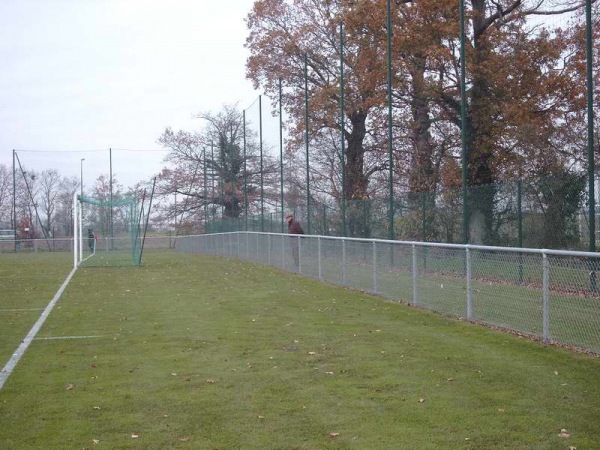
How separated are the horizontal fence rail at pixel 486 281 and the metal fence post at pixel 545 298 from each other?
0.01 metres

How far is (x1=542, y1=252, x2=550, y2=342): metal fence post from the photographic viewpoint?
10055mm

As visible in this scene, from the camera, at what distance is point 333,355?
9.66 meters

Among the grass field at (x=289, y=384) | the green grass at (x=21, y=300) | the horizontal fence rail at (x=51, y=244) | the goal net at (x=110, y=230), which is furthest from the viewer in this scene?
the horizontal fence rail at (x=51, y=244)

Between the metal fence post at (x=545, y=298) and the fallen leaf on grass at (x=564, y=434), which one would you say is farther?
the metal fence post at (x=545, y=298)

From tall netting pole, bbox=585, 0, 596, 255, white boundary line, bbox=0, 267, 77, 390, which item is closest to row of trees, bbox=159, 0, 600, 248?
tall netting pole, bbox=585, 0, 596, 255

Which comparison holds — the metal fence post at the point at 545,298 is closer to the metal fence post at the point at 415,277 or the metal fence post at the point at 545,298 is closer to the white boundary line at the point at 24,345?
the metal fence post at the point at 415,277

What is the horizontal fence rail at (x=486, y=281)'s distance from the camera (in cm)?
971

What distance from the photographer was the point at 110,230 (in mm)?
39562

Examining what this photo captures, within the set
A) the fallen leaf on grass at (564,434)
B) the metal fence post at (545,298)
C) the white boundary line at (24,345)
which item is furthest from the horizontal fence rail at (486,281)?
the white boundary line at (24,345)

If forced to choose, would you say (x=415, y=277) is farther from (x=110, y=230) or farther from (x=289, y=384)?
(x=110, y=230)

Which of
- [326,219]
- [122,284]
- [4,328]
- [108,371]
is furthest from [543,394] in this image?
[326,219]

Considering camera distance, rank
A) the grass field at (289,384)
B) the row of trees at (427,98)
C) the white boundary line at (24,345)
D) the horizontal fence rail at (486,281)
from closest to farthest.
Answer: the grass field at (289,384) < the white boundary line at (24,345) < the horizontal fence rail at (486,281) < the row of trees at (427,98)

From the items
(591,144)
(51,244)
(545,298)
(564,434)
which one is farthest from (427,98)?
(51,244)

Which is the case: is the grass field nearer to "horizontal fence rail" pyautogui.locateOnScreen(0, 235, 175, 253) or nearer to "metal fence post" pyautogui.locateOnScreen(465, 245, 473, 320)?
"metal fence post" pyautogui.locateOnScreen(465, 245, 473, 320)
